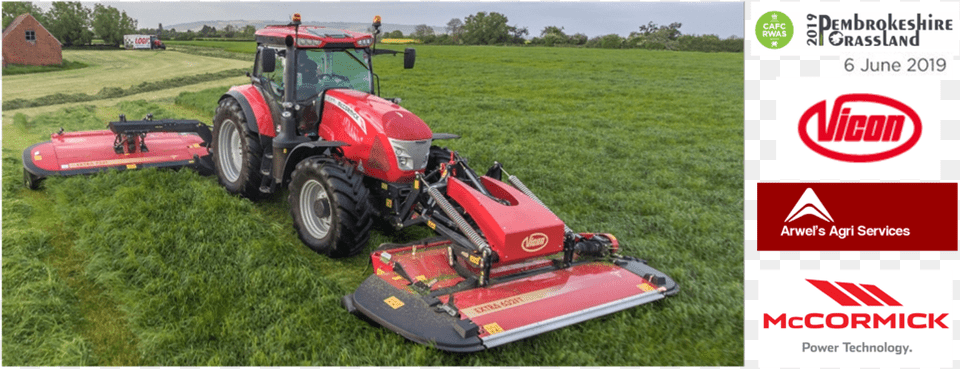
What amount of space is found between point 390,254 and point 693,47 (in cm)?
5207

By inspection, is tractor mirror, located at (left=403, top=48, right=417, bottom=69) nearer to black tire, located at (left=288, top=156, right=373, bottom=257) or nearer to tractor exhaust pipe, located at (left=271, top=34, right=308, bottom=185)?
tractor exhaust pipe, located at (left=271, top=34, right=308, bottom=185)

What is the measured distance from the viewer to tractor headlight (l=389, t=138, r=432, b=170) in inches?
240

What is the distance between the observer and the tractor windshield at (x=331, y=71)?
7.31 metres

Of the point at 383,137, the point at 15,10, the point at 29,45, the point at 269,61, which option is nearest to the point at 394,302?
the point at 383,137

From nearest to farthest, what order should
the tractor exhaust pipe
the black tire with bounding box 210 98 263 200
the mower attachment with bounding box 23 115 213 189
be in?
the tractor exhaust pipe, the black tire with bounding box 210 98 263 200, the mower attachment with bounding box 23 115 213 189

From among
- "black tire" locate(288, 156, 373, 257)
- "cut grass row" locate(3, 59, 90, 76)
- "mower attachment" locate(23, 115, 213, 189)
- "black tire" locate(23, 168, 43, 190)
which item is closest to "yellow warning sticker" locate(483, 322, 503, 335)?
"black tire" locate(288, 156, 373, 257)

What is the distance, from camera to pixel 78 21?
45.5 meters

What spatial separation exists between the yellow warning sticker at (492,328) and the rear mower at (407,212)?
13mm

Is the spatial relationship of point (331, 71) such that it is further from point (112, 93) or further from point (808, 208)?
point (112, 93)

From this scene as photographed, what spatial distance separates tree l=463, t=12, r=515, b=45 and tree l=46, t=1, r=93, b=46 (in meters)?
28.6

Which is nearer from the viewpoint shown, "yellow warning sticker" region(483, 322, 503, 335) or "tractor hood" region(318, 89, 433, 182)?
"yellow warning sticker" region(483, 322, 503, 335)

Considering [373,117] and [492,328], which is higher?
[373,117]

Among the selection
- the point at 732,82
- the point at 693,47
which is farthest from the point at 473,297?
the point at 693,47

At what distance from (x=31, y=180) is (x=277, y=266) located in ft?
16.2
